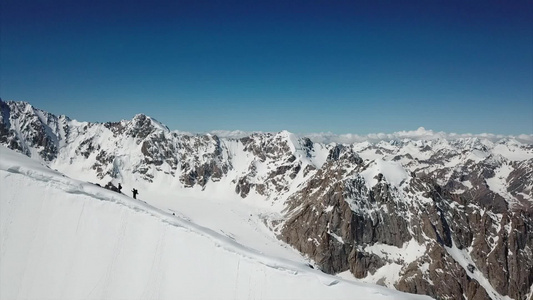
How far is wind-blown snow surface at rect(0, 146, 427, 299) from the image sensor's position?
20105 mm

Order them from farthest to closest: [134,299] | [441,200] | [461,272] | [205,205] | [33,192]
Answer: [205,205] → [441,200] → [461,272] → [33,192] → [134,299]

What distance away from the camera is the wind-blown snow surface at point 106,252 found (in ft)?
66.0

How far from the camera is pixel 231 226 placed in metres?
141

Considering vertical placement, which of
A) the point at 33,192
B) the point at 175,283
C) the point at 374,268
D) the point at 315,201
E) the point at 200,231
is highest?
the point at 315,201

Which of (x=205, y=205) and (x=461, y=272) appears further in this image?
(x=205, y=205)

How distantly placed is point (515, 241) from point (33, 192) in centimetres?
16242

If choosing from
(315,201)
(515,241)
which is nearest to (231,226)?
(315,201)

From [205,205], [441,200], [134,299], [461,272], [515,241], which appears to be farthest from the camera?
[205,205]

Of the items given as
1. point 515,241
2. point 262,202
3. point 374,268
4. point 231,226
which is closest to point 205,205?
point 262,202

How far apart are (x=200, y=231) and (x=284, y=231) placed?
11973 cm

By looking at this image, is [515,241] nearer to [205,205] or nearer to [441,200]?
[441,200]

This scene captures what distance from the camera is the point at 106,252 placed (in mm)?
21984

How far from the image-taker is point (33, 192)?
22859mm

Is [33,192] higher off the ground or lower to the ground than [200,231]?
higher
